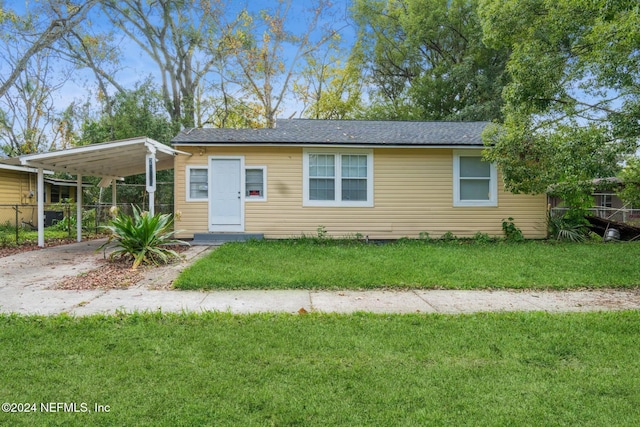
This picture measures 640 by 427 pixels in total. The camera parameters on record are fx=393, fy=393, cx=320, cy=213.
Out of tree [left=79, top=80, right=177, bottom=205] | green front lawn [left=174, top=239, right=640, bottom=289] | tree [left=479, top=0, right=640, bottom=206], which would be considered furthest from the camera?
tree [left=79, top=80, right=177, bottom=205]

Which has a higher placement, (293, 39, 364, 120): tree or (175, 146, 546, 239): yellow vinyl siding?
(293, 39, 364, 120): tree

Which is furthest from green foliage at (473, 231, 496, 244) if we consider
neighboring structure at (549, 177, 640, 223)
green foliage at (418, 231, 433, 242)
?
neighboring structure at (549, 177, 640, 223)

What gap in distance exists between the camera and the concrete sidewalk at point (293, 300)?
15.2ft

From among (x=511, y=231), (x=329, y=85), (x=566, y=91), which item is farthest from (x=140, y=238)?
(x=329, y=85)

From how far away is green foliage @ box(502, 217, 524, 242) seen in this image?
35.8 ft

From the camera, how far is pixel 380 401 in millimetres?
2488

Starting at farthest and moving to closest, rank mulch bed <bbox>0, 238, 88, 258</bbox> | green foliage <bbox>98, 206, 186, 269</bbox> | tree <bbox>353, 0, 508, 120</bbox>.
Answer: tree <bbox>353, 0, 508, 120</bbox>
mulch bed <bbox>0, 238, 88, 258</bbox>
green foliage <bbox>98, 206, 186, 269</bbox>

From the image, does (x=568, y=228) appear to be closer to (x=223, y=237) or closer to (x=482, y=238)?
(x=482, y=238)

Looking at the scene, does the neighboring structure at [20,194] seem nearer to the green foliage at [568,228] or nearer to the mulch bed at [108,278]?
the mulch bed at [108,278]

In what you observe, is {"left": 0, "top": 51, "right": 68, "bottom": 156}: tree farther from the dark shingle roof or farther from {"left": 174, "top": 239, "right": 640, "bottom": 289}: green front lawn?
{"left": 174, "top": 239, "right": 640, "bottom": 289}: green front lawn

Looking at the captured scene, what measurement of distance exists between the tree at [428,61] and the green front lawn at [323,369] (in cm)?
2007

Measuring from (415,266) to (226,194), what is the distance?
593cm

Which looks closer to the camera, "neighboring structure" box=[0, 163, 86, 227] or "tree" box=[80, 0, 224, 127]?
"neighboring structure" box=[0, 163, 86, 227]

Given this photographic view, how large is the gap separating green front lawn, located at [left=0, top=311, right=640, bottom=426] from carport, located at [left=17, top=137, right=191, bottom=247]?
17.1ft
